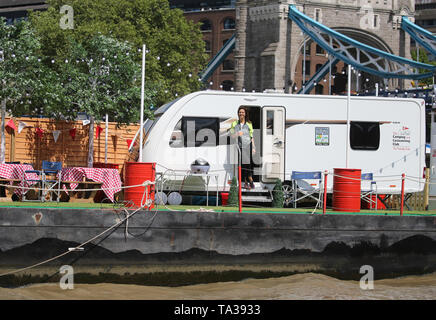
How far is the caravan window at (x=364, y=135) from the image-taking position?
19406 mm

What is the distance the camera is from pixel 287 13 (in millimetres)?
61625

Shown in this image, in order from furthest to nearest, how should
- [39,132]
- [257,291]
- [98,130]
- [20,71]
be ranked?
[98,130]
[39,132]
[20,71]
[257,291]

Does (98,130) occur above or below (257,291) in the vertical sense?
above

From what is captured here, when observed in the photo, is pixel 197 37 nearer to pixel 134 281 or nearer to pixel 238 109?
pixel 238 109

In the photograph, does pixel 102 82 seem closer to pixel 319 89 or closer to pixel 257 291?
pixel 257 291

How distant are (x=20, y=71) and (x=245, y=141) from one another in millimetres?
10401

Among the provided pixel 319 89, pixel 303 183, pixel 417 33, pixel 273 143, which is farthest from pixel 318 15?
pixel 303 183

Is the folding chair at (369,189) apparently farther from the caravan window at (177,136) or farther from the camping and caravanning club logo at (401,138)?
the caravan window at (177,136)

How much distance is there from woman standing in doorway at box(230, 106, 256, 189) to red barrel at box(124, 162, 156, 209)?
160 inches

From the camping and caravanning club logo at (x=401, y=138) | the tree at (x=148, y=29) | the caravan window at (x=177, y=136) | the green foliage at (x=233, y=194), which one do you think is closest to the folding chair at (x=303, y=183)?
the green foliage at (x=233, y=194)

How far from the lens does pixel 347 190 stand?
622 inches

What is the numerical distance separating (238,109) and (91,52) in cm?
1316

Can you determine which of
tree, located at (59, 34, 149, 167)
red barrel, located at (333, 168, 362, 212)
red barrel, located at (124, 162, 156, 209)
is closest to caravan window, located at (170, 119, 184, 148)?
red barrel, located at (124, 162, 156, 209)
